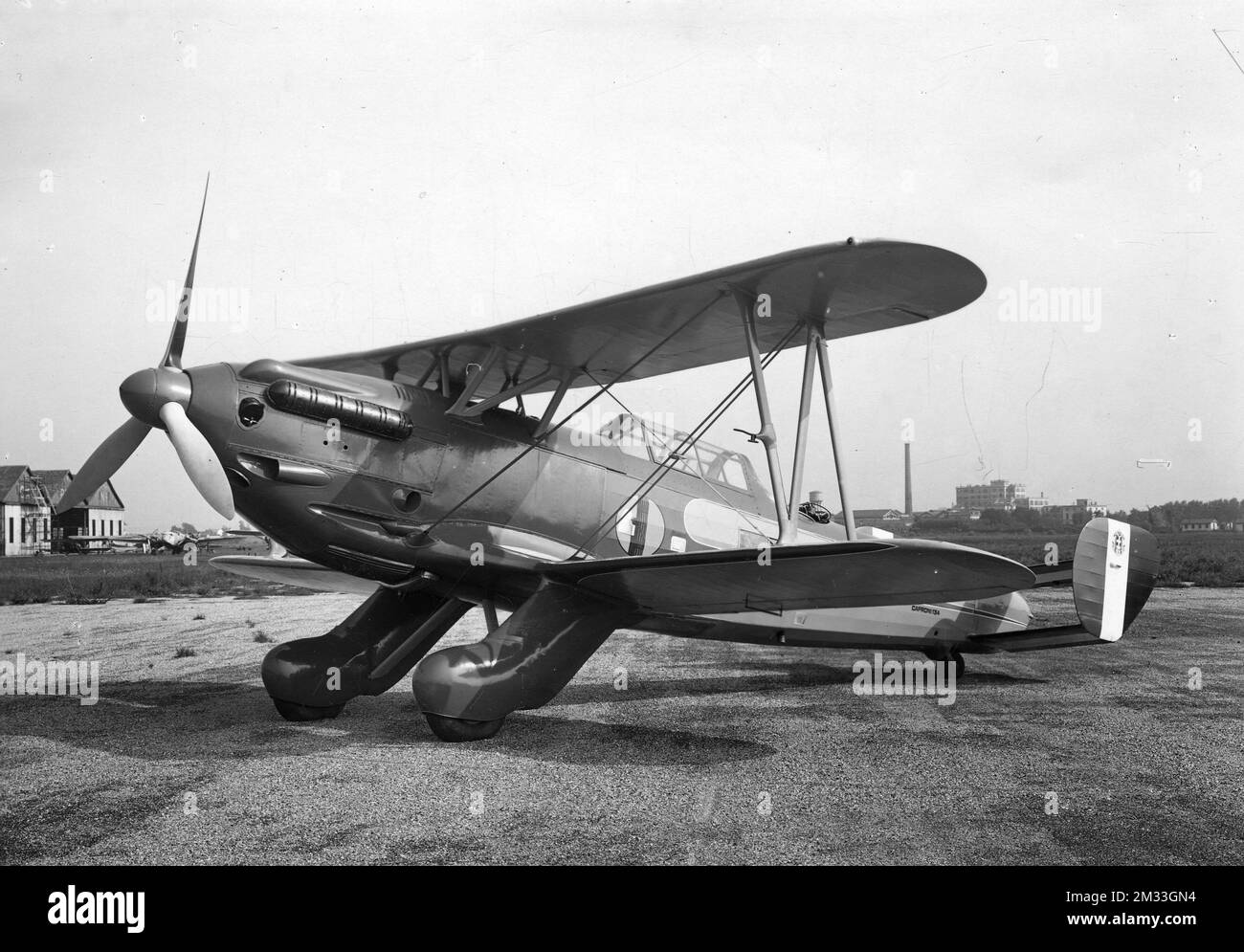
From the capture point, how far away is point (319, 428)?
6246 millimetres

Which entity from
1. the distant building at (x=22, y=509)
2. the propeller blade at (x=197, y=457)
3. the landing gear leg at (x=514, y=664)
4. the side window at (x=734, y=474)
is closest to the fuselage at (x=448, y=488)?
the side window at (x=734, y=474)

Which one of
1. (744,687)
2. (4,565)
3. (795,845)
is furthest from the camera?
(4,565)

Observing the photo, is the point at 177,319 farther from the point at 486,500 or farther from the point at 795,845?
the point at 795,845

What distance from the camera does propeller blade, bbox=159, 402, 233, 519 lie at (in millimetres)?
5699

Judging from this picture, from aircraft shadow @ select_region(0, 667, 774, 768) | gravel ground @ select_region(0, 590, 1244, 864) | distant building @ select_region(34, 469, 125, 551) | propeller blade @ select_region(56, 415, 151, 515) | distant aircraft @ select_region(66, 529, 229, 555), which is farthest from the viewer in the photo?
distant aircraft @ select_region(66, 529, 229, 555)

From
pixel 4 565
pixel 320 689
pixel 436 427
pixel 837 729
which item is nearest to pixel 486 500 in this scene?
pixel 436 427

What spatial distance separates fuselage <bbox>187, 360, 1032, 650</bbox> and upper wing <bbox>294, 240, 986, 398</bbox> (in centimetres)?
48

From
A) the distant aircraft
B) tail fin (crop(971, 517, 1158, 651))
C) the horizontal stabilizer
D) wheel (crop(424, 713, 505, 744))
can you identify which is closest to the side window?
tail fin (crop(971, 517, 1158, 651))

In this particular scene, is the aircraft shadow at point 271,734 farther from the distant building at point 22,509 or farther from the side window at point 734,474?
the distant building at point 22,509

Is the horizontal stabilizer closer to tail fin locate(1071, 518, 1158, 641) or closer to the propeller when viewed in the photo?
the propeller

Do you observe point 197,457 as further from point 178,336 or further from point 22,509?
point 22,509

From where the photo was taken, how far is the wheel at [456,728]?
19.9 ft

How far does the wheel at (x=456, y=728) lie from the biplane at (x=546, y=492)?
0.08ft
